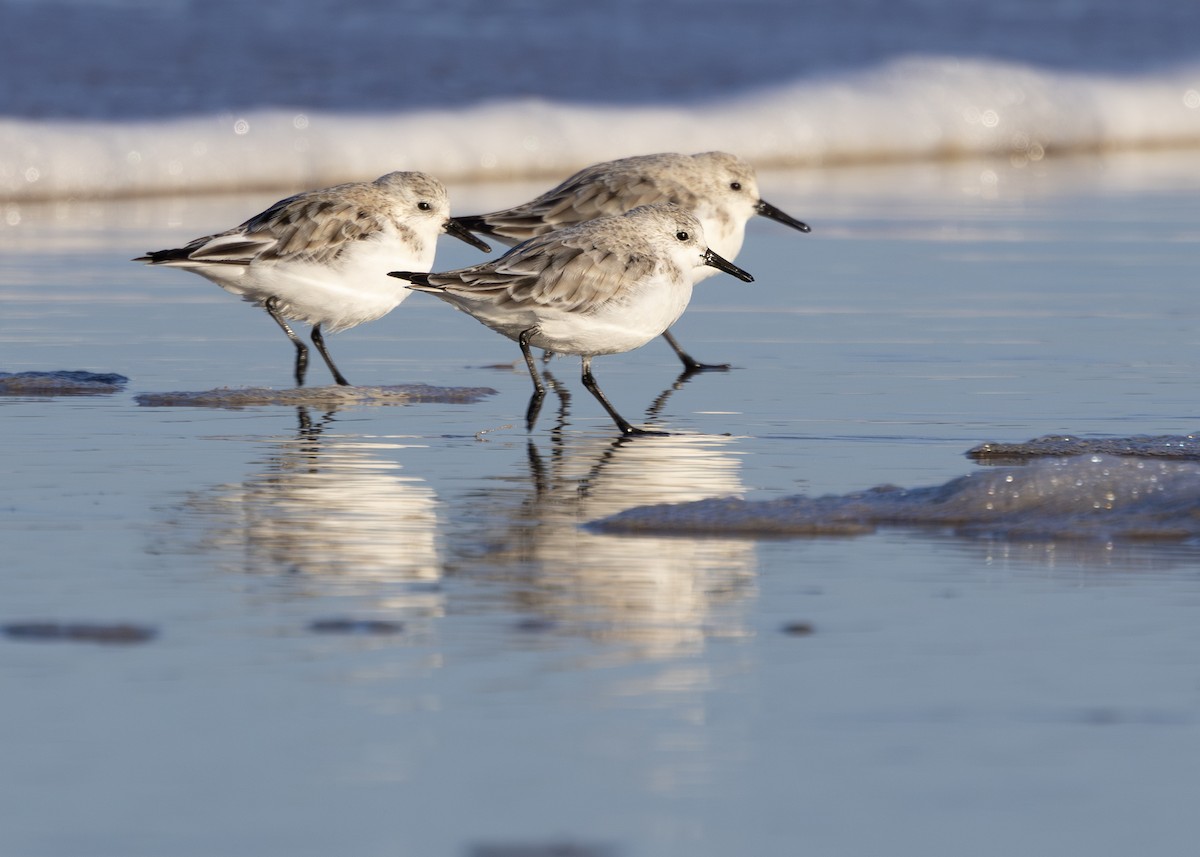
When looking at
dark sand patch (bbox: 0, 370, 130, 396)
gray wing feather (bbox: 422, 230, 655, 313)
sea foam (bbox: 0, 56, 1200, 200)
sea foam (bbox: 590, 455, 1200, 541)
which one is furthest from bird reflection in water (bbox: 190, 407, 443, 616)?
sea foam (bbox: 0, 56, 1200, 200)

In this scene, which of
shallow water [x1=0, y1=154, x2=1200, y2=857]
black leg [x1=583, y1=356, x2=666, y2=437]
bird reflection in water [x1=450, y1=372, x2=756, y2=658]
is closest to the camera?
shallow water [x1=0, y1=154, x2=1200, y2=857]

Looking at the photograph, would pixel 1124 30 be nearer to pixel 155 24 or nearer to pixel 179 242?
pixel 155 24

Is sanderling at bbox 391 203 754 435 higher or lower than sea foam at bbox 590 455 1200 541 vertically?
higher

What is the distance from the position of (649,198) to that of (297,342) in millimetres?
1751

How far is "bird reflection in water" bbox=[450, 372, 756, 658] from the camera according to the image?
15.2 ft

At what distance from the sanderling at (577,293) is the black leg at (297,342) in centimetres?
102

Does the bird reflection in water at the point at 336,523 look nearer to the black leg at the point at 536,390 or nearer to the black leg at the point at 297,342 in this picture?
the black leg at the point at 536,390

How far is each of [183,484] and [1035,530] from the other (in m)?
2.30

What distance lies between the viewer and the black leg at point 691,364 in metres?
8.80

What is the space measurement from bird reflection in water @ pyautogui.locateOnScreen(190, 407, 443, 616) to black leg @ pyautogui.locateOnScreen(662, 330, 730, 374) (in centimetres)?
203

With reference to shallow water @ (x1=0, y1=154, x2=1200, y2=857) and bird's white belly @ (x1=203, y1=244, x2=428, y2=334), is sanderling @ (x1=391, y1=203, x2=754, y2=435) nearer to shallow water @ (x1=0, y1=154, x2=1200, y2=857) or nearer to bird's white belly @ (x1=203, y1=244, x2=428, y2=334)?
shallow water @ (x1=0, y1=154, x2=1200, y2=857)

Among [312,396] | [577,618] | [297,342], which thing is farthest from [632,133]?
[577,618]

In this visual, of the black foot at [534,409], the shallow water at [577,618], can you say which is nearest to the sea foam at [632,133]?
the shallow water at [577,618]

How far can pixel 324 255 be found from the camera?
860cm
